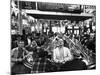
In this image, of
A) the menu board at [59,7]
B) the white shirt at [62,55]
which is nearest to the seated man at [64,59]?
the white shirt at [62,55]

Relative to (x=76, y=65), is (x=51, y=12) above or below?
above

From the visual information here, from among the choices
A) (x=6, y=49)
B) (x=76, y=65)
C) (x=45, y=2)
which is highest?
(x=45, y=2)

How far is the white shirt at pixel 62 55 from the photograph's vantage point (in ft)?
4.58

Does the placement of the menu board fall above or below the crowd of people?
above

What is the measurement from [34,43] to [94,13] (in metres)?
0.68

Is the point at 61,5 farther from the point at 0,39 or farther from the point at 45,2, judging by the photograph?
the point at 0,39

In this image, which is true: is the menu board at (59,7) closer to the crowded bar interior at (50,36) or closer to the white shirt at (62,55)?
the crowded bar interior at (50,36)

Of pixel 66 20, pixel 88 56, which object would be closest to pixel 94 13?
pixel 66 20

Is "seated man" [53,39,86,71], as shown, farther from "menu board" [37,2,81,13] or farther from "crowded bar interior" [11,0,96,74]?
"menu board" [37,2,81,13]

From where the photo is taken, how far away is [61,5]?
141 cm

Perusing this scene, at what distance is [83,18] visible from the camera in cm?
145

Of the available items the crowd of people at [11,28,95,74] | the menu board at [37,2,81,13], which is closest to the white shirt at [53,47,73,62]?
the crowd of people at [11,28,95,74]

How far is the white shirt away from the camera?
54.9 inches
